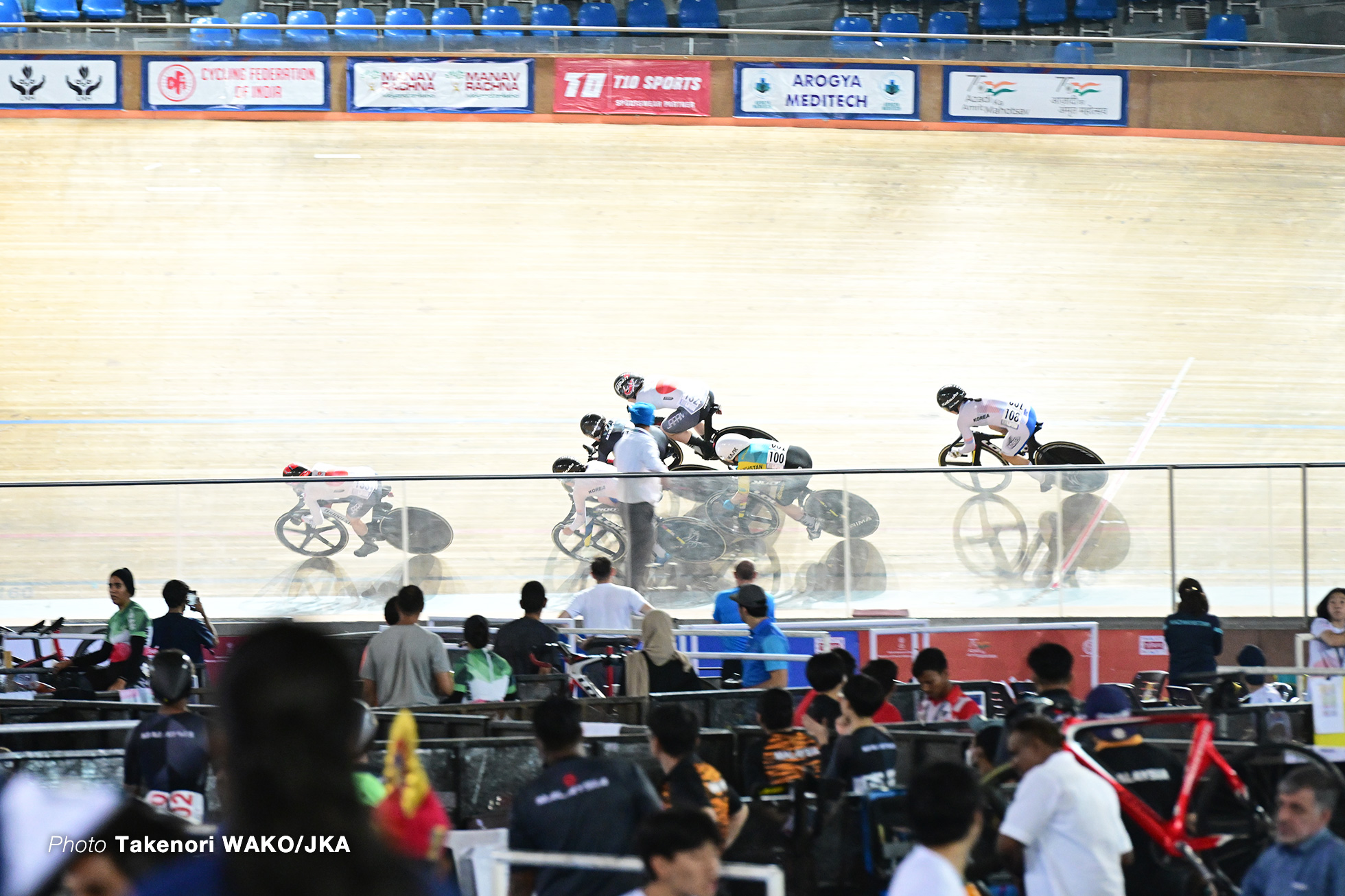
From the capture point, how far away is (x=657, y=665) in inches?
304

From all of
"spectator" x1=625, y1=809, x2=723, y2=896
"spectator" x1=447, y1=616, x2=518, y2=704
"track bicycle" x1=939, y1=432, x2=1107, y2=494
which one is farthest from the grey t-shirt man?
"track bicycle" x1=939, y1=432, x2=1107, y2=494

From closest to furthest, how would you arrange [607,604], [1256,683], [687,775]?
[687,775] < [1256,683] < [607,604]

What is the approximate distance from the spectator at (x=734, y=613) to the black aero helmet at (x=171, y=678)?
432cm

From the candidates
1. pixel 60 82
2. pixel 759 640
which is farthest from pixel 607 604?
pixel 60 82

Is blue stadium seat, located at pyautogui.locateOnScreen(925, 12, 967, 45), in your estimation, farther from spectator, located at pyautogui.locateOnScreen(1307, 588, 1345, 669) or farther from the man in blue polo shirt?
the man in blue polo shirt

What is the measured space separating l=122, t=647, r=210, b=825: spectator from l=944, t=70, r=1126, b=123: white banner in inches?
725

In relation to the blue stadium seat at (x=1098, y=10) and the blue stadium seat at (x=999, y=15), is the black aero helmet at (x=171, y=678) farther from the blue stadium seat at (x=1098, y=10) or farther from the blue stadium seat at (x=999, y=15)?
the blue stadium seat at (x=999, y=15)

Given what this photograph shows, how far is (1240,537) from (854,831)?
22.2ft

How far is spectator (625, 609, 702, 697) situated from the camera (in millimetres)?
7641

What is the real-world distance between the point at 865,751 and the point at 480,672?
2996 mm

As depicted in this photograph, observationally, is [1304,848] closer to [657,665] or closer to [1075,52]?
[657,665]

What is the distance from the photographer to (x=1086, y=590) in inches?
404

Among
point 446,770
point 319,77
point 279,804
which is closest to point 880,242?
point 319,77

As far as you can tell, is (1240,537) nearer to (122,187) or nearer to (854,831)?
(854,831)
